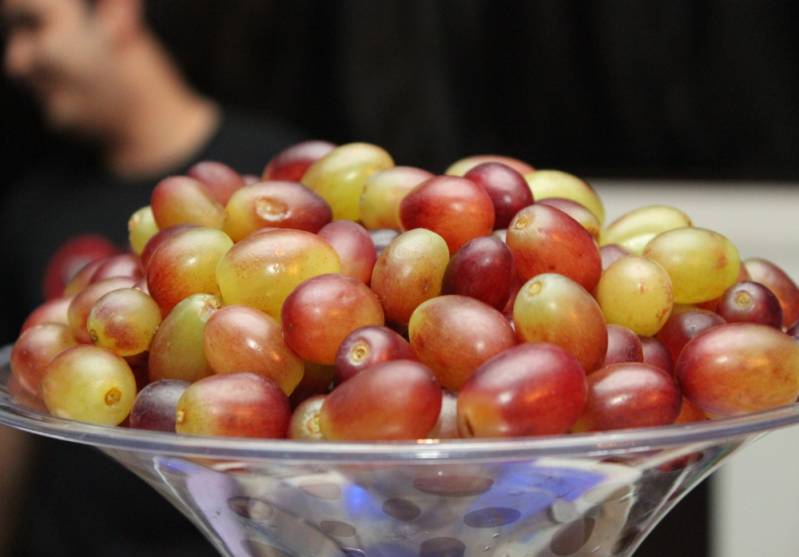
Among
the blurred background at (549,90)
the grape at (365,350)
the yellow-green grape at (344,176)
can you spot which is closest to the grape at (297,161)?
the yellow-green grape at (344,176)

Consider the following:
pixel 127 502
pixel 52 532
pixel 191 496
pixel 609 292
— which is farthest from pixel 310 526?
pixel 52 532

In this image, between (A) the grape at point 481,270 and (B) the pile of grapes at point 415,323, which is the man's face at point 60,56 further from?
(A) the grape at point 481,270

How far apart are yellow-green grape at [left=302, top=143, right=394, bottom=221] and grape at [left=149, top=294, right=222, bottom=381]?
14cm

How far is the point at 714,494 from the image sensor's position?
63.7 inches

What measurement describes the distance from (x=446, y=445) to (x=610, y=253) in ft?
0.75

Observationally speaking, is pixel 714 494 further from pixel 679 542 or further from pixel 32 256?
pixel 32 256

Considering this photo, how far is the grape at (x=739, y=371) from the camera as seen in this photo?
47 centimetres

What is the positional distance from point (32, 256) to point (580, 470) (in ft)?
4.32

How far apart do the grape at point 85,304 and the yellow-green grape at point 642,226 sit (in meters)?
0.29

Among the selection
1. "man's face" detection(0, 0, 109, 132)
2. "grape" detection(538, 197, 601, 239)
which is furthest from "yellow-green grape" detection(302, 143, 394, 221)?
"man's face" detection(0, 0, 109, 132)

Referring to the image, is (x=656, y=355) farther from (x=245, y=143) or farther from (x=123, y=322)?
(x=245, y=143)

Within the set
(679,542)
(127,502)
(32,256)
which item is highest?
(32,256)

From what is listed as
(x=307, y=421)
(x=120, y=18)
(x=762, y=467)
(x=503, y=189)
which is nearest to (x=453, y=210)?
(x=503, y=189)

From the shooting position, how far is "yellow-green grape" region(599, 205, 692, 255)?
61 centimetres
